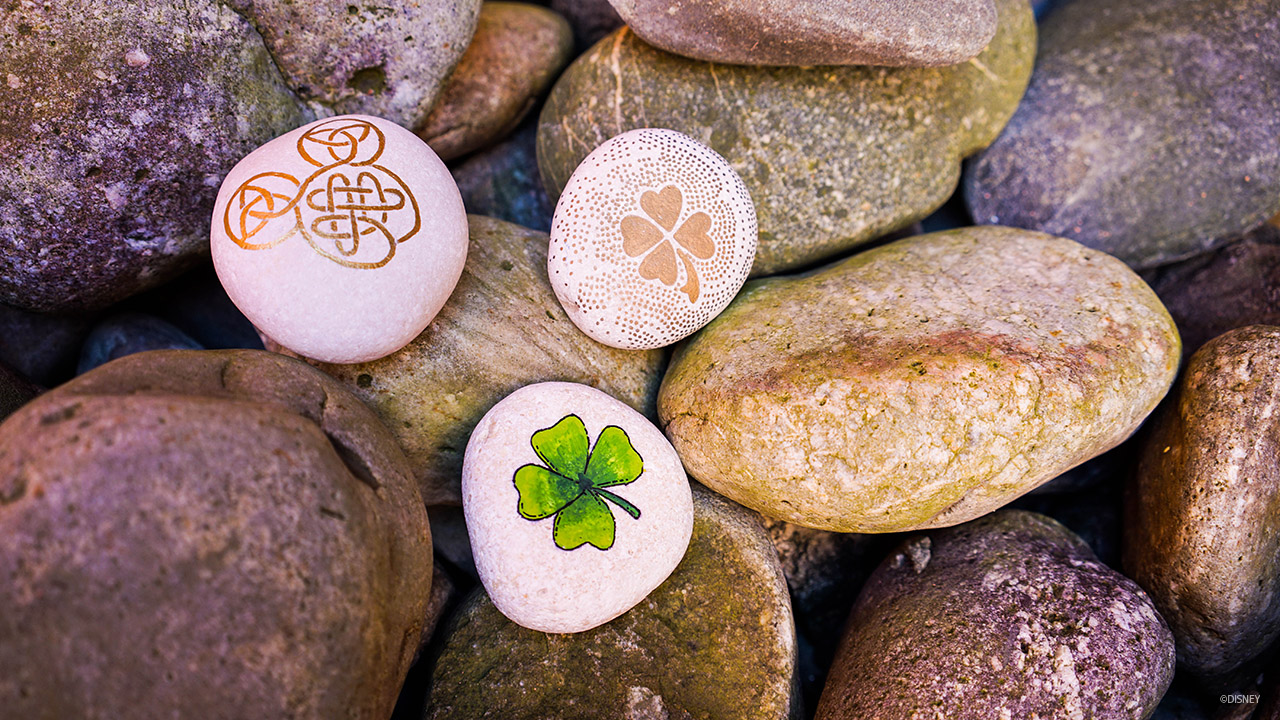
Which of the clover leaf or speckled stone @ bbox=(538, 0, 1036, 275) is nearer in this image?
the clover leaf

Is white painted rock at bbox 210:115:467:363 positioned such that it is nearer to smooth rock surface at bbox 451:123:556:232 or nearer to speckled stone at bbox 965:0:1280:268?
smooth rock surface at bbox 451:123:556:232

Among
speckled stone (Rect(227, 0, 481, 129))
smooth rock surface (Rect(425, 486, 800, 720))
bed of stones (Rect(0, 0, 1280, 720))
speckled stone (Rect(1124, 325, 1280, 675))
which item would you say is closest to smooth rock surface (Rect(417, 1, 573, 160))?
bed of stones (Rect(0, 0, 1280, 720))

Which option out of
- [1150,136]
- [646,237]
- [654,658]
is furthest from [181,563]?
[1150,136]

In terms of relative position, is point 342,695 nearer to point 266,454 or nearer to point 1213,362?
point 266,454

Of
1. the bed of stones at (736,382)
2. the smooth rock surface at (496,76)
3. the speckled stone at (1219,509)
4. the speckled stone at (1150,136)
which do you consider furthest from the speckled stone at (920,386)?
the smooth rock surface at (496,76)

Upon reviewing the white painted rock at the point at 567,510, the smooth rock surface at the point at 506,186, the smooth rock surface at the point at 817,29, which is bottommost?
the white painted rock at the point at 567,510

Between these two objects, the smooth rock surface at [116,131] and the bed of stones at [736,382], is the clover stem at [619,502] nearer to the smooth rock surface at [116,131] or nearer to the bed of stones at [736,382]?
the bed of stones at [736,382]
